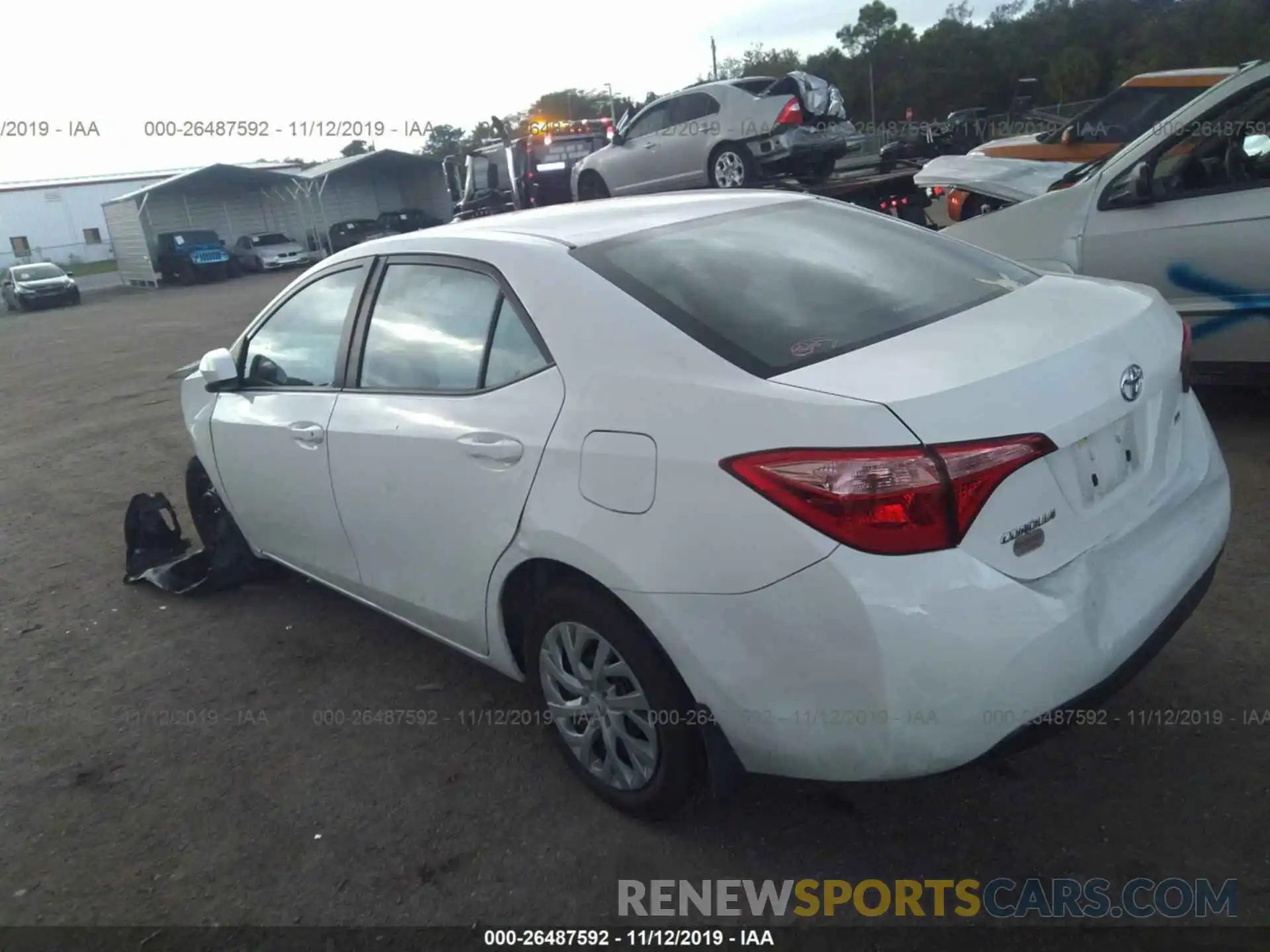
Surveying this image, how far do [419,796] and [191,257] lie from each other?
116ft

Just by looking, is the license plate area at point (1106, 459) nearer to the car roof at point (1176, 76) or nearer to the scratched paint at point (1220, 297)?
the scratched paint at point (1220, 297)

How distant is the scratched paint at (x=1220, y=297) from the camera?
4863 millimetres

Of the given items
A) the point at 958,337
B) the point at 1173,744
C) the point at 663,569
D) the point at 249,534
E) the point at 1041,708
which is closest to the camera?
the point at 1041,708

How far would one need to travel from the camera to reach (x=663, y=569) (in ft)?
7.66

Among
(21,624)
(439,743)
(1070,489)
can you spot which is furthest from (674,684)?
(21,624)

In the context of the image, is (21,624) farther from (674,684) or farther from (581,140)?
(581,140)

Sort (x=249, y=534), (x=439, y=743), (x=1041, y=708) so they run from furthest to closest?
1. (x=249, y=534)
2. (x=439, y=743)
3. (x=1041, y=708)

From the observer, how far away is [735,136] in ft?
40.4

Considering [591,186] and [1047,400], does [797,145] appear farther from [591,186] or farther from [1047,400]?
[1047,400]

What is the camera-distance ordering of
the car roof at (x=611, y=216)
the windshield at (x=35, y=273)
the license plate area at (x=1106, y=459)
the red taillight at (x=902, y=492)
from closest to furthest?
the red taillight at (x=902, y=492)
the license plate area at (x=1106, y=459)
the car roof at (x=611, y=216)
the windshield at (x=35, y=273)

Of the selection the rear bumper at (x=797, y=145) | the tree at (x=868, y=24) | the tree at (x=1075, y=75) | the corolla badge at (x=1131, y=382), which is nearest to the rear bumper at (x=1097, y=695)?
the corolla badge at (x=1131, y=382)

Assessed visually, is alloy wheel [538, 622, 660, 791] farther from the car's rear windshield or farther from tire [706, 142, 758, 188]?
tire [706, 142, 758, 188]

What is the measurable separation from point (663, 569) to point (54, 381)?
13346 mm

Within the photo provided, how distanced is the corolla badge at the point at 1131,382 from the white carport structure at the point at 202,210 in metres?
38.1
